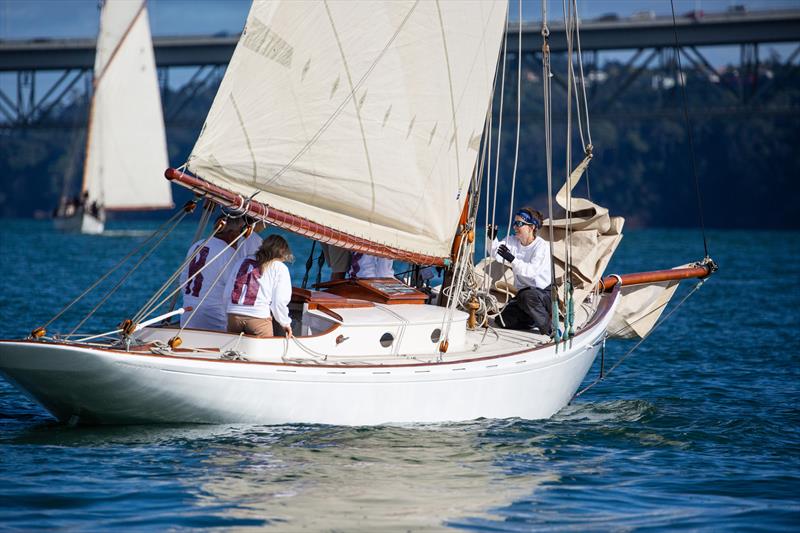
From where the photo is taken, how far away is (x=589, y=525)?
27.9 ft

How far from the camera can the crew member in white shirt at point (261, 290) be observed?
10508mm

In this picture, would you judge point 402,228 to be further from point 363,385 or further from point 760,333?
point 760,333

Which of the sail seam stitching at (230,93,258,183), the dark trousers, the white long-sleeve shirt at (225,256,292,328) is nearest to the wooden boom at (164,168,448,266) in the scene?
the sail seam stitching at (230,93,258,183)

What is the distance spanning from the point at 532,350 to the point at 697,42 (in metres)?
60.0

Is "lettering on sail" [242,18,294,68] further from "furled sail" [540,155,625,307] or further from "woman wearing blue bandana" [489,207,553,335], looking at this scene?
"furled sail" [540,155,625,307]

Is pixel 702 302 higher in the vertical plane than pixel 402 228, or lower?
lower

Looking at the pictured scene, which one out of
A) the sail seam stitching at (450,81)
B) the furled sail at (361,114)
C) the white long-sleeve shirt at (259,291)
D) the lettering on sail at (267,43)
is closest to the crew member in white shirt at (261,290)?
the white long-sleeve shirt at (259,291)

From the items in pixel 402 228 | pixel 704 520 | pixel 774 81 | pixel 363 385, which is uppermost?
pixel 774 81

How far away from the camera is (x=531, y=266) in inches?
494

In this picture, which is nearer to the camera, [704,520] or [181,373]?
[704,520]

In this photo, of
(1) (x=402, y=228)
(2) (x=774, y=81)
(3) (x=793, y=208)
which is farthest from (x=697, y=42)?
(1) (x=402, y=228)

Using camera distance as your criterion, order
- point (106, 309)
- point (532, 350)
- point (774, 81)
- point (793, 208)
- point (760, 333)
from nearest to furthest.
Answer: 1. point (532, 350)
2. point (760, 333)
3. point (106, 309)
4. point (774, 81)
5. point (793, 208)

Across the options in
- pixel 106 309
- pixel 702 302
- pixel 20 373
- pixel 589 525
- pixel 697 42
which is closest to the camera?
pixel 589 525

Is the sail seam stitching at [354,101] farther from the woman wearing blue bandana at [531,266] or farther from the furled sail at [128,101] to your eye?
the furled sail at [128,101]
